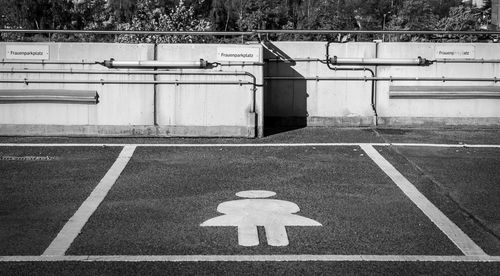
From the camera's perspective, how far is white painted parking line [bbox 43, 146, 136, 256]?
705 centimetres

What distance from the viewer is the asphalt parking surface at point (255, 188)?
6.59 meters

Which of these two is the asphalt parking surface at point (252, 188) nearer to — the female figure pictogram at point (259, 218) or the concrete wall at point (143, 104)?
the female figure pictogram at point (259, 218)

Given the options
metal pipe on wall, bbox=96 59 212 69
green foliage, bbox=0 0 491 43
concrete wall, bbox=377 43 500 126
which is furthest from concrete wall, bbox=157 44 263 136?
green foliage, bbox=0 0 491 43

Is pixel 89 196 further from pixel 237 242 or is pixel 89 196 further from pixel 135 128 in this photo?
pixel 135 128

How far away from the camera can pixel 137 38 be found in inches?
2117

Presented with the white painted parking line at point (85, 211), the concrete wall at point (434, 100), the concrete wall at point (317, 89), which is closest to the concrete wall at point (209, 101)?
the concrete wall at point (317, 89)

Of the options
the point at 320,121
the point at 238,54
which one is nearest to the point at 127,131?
the point at 238,54

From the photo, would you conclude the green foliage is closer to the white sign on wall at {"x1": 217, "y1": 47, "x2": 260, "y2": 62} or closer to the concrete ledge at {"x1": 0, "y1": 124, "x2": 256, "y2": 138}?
the concrete ledge at {"x1": 0, "y1": 124, "x2": 256, "y2": 138}

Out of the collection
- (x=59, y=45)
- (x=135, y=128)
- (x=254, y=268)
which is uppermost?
(x=59, y=45)

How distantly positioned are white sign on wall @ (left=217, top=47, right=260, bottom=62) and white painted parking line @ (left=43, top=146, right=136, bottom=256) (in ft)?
8.61

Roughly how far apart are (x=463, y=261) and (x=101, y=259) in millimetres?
3125

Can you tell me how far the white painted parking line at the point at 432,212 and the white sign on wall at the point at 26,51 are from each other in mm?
5876

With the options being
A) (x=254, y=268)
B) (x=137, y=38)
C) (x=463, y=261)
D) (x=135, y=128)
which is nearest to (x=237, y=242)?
(x=254, y=268)

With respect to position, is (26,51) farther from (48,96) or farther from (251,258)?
(251,258)
